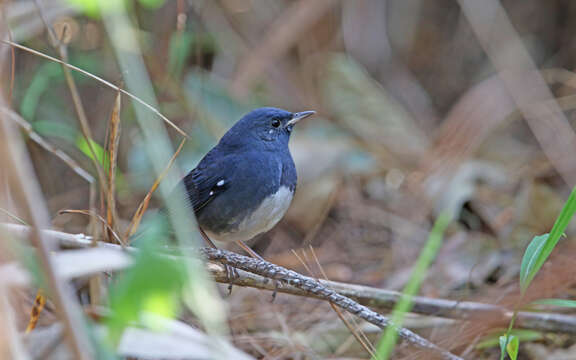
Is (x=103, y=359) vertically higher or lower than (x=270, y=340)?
higher

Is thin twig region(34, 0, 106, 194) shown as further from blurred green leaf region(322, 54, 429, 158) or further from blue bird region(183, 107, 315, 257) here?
blurred green leaf region(322, 54, 429, 158)

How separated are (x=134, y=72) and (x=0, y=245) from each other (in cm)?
128

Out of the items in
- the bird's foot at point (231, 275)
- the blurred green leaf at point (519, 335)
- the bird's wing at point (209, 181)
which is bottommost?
the blurred green leaf at point (519, 335)

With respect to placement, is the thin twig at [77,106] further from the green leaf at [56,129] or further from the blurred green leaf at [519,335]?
the blurred green leaf at [519,335]

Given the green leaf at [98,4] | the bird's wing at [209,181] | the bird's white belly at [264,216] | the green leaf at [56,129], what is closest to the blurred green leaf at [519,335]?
the bird's white belly at [264,216]

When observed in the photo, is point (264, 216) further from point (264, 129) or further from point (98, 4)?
point (98, 4)

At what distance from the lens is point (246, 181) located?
11.8ft

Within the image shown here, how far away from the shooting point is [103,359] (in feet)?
4.27

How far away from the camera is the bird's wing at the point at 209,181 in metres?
3.66

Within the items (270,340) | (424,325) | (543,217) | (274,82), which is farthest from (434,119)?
(270,340)

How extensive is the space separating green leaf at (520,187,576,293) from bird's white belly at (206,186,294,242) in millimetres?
1656

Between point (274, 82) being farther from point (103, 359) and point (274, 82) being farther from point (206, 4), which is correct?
point (103, 359)

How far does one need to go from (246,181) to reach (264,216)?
0.80ft

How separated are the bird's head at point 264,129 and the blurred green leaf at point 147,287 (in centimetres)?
265
